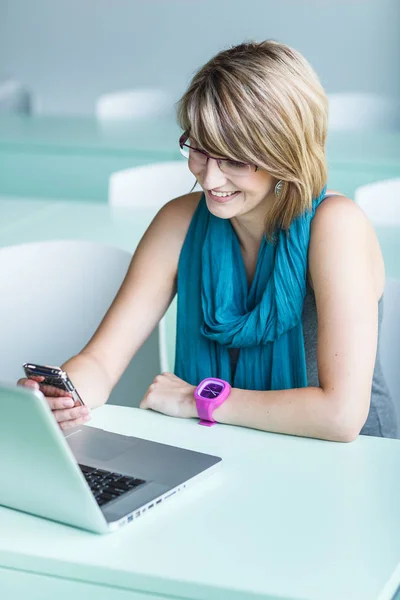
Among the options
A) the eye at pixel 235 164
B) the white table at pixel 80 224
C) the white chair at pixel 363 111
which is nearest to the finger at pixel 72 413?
the eye at pixel 235 164

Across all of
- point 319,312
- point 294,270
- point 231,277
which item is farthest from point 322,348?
point 231,277

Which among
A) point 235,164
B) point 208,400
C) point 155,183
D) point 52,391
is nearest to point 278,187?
point 235,164

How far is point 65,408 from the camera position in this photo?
A: 1531mm

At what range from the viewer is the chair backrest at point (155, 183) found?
10.3 ft

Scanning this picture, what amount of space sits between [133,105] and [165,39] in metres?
0.90

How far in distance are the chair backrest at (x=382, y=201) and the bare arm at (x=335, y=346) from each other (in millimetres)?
1016

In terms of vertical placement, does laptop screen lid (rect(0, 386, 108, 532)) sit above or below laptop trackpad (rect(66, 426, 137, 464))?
above

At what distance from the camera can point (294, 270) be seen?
1.73m

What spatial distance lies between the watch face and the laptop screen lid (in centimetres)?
42

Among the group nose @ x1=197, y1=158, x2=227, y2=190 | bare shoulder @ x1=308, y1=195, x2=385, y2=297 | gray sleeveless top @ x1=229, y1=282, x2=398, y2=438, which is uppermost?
nose @ x1=197, y1=158, x2=227, y2=190

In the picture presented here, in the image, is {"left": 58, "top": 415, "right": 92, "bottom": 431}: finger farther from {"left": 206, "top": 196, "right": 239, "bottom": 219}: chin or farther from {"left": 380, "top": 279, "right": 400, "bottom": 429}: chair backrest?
{"left": 380, "top": 279, "right": 400, "bottom": 429}: chair backrest

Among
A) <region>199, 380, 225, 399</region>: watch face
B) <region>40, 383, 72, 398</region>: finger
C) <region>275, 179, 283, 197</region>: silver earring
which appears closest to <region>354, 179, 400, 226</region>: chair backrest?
<region>275, 179, 283, 197</region>: silver earring

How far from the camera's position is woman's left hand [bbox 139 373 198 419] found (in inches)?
60.8

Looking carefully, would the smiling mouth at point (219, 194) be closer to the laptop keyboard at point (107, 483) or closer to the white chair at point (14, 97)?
the laptop keyboard at point (107, 483)
